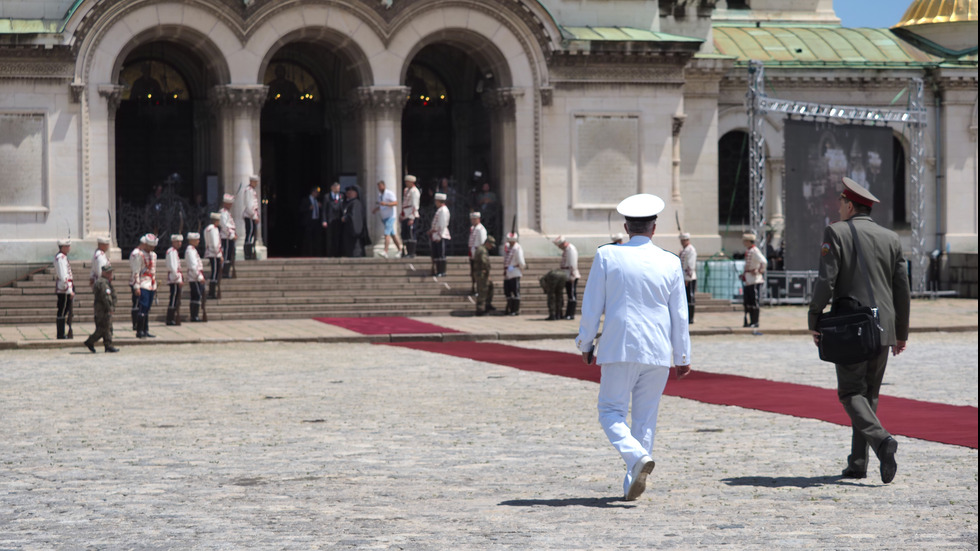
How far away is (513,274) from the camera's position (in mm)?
29281

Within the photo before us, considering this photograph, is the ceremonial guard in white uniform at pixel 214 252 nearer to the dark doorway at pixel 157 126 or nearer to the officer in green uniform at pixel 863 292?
the dark doorway at pixel 157 126

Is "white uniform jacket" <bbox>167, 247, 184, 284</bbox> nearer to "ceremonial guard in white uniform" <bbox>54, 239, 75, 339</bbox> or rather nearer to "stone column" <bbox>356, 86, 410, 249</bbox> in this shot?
"ceremonial guard in white uniform" <bbox>54, 239, 75, 339</bbox>

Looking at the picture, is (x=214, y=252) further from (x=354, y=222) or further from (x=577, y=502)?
(x=577, y=502)

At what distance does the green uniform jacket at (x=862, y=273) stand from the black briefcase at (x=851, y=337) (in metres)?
0.11

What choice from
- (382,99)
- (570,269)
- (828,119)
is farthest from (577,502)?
(828,119)

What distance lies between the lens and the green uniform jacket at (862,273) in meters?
9.83

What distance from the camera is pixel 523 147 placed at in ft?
116

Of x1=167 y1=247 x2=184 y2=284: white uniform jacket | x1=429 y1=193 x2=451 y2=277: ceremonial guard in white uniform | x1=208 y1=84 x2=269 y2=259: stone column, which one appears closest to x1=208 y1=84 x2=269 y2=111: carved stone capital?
x1=208 y1=84 x2=269 y2=259: stone column

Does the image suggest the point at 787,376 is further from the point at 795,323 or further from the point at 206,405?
the point at 795,323

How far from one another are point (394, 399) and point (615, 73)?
70.8 feet

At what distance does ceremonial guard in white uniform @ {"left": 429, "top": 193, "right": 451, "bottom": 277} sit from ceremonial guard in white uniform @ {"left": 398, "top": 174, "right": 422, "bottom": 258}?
0.65m

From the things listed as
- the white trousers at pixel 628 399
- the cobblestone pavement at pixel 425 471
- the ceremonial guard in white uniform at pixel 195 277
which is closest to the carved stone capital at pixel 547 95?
the ceremonial guard in white uniform at pixel 195 277

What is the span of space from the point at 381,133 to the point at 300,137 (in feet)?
16.8

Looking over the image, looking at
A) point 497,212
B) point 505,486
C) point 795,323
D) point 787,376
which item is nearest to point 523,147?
point 497,212
